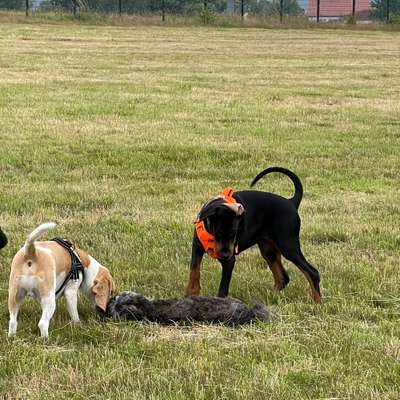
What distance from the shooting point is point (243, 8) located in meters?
43.5

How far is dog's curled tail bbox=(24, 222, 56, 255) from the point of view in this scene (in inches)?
164

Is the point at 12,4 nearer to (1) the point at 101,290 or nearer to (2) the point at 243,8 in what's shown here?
(2) the point at 243,8

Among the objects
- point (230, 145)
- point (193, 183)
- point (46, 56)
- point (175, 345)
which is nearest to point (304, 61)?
point (46, 56)

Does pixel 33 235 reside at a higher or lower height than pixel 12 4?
lower

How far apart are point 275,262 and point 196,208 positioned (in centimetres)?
221

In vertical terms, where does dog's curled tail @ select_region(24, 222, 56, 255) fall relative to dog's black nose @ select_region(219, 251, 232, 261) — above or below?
above

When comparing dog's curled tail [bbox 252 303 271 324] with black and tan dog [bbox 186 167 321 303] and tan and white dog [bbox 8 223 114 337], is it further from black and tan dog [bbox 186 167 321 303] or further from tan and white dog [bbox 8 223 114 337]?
tan and white dog [bbox 8 223 114 337]

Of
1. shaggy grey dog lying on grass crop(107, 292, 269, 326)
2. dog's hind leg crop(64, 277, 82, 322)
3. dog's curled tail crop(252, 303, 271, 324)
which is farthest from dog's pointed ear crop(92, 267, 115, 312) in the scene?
dog's curled tail crop(252, 303, 271, 324)

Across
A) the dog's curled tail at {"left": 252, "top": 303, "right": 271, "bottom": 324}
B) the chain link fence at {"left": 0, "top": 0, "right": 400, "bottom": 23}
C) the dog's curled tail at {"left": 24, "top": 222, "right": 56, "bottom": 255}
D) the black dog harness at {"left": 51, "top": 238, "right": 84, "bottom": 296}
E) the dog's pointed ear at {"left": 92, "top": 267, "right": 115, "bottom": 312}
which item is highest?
the chain link fence at {"left": 0, "top": 0, "right": 400, "bottom": 23}

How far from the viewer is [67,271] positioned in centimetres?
463

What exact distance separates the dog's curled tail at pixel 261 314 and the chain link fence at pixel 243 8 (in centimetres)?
3630

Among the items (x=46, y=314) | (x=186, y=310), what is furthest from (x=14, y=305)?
(x=186, y=310)

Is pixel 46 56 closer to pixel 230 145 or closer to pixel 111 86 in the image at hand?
pixel 111 86

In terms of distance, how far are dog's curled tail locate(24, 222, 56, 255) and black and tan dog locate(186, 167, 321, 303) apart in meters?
1.10
